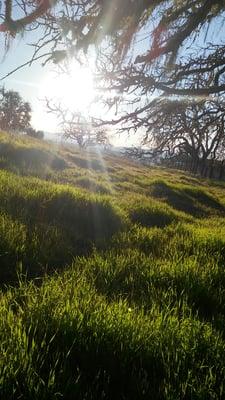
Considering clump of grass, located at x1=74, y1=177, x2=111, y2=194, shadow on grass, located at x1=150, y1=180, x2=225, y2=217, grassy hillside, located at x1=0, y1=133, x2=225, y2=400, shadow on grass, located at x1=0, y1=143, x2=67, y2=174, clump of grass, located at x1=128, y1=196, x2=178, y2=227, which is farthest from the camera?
shadow on grass, located at x1=150, y1=180, x2=225, y2=217

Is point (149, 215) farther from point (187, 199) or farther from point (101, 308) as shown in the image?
point (187, 199)

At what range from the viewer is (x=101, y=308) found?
2920 mm

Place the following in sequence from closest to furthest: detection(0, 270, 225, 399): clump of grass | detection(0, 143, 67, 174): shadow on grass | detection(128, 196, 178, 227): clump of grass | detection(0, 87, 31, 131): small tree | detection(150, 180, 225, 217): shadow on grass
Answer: detection(0, 270, 225, 399): clump of grass → detection(128, 196, 178, 227): clump of grass → detection(0, 143, 67, 174): shadow on grass → detection(150, 180, 225, 217): shadow on grass → detection(0, 87, 31, 131): small tree

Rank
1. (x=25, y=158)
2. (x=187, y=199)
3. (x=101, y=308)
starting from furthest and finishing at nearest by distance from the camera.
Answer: (x=187, y=199), (x=25, y=158), (x=101, y=308)

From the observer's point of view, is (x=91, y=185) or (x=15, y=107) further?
(x=15, y=107)

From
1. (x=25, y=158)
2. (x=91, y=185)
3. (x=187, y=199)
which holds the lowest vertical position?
(x=187, y=199)

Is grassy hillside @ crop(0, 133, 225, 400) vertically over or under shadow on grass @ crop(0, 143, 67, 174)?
under

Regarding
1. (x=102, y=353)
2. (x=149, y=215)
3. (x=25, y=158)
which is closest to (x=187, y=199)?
(x=25, y=158)

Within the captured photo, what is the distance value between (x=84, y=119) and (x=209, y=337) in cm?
335

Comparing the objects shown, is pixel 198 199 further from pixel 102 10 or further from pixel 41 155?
pixel 102 10

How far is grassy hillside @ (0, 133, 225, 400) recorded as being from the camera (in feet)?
7.47

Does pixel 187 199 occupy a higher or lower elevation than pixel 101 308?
lower

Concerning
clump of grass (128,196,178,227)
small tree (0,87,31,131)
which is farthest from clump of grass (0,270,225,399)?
small tree (0,87,31,131)

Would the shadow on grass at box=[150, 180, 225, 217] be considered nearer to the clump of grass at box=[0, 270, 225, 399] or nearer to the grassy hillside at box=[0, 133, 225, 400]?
the grassy hillside at box=[0, 133, 225, 400]
